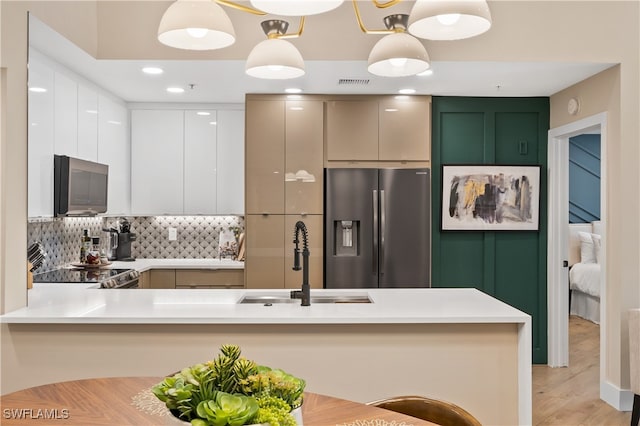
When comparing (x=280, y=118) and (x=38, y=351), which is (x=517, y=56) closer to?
(x=280, y=118)

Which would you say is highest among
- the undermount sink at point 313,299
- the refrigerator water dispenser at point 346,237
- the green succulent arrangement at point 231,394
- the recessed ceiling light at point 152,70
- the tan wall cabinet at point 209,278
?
the recessed ceiling light at point 152,70

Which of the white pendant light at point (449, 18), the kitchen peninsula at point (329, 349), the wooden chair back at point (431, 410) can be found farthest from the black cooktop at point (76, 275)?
the white pendant light at point (449, 18)

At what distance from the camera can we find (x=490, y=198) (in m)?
5.10

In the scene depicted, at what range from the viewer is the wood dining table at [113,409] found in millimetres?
1516

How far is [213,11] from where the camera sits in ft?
6.22

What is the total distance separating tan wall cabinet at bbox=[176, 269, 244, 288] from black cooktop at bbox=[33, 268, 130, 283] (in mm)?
706

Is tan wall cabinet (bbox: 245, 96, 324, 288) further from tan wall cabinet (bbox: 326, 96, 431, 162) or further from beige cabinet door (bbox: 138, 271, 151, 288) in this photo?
beige cabinet door (bbox: 138, 271, 151, 288)

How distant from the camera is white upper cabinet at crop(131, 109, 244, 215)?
528cm

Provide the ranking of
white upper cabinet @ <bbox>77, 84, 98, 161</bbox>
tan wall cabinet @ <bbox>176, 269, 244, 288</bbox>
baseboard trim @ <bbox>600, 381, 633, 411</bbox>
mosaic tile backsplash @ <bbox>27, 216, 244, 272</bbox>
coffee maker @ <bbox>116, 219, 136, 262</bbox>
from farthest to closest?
mosaic tile backsplash @ <bbox>27, 216, 244, 272</bbox>
coffee maker @ <bbox>116, 219, 136, 262</bbox>
tan wall cabinet @ <bbox>176, 269, 244, 288</bbox>
white upper cabinet @ <bbox>77, 84, 98, 161</bbox>
baseboard trim @ <bbox>600, 381, 633, 411</bbox>

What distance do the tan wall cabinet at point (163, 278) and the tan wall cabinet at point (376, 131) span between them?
5.88 ft

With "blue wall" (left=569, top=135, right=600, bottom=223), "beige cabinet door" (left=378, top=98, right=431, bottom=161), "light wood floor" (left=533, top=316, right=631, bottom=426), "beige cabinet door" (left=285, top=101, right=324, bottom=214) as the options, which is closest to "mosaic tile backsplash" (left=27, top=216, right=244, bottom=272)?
"beige cabinet door" (left=285, top=101, right=324, bottom=214)

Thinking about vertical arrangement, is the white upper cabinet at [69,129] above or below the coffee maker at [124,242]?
above

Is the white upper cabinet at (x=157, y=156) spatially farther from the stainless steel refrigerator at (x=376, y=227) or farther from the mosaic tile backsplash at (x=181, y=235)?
the stainless steel refrigerator at (x=376, y=227)

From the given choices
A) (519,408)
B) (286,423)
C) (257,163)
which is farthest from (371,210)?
(286,423)
